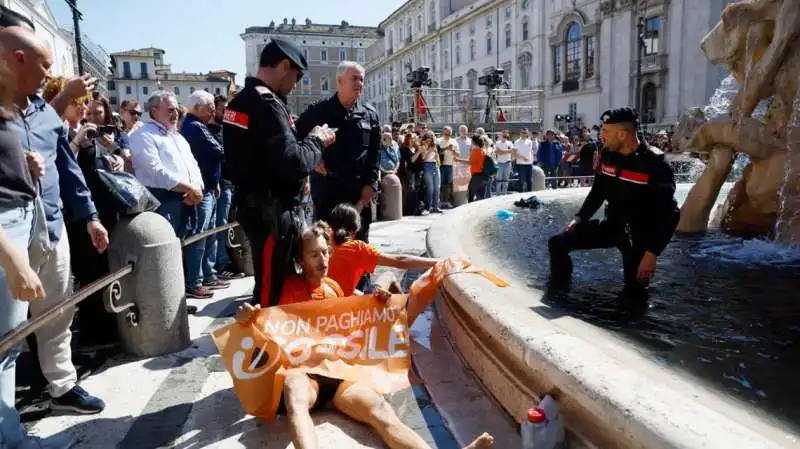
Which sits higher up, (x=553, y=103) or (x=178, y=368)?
(x=553, y=103)

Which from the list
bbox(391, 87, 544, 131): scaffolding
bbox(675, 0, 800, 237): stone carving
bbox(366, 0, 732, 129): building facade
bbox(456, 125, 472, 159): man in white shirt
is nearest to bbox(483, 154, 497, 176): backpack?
bbox(456, 125, 472, 159): man in white shirt

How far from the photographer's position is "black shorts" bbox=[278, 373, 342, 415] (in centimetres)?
287

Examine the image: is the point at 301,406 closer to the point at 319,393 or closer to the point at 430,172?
the point at 319,393

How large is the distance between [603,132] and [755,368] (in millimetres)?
1880

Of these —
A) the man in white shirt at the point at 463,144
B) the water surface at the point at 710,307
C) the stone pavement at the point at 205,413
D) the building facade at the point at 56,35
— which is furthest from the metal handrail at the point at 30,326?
the building facade at the point at 56,35

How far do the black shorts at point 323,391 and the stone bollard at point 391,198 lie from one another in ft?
25.2

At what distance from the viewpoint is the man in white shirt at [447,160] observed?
41.3ft

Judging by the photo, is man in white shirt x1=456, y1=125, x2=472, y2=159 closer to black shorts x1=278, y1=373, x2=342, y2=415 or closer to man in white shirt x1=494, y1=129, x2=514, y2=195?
man in white shirt x1=494, y1=129, x2=514, y2=195

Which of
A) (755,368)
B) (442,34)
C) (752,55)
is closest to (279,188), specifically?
(755,368)

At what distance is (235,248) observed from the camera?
20.0ft

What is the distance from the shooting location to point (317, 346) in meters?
2.97

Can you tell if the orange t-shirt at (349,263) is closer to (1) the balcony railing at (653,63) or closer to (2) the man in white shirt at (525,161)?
(2) the man in white shirt at (525,161)

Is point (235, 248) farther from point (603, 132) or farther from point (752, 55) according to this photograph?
point (752, 55)

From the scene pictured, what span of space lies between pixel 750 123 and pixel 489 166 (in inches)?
260
